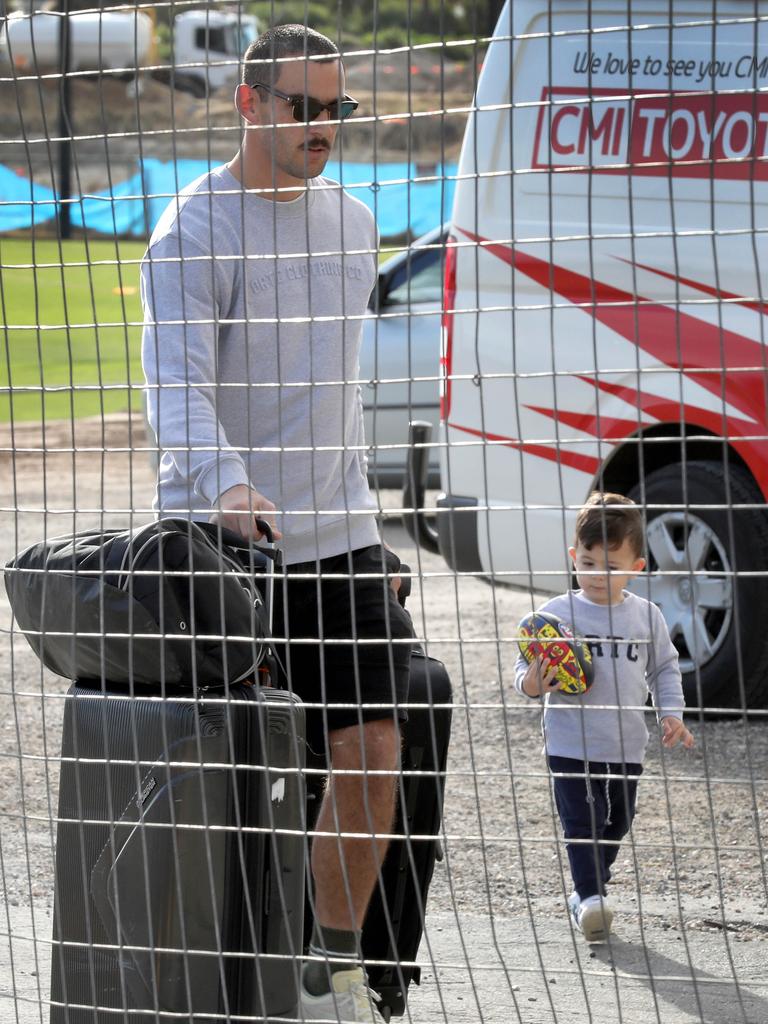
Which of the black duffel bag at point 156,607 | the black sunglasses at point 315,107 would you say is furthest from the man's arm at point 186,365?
the black sunglasses at point 315,107

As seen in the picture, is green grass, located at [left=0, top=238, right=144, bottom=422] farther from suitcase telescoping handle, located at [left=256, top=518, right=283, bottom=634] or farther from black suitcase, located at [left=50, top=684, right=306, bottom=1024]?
black suitcase, located at [left=50, top=684, right=306, bottom=1024]

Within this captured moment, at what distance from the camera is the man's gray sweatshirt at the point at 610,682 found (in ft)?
11.0

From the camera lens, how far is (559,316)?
5285mm

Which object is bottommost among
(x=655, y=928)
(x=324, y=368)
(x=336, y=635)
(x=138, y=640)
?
(x=655, y=928)

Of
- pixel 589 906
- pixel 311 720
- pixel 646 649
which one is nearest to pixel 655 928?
pixel 589 906

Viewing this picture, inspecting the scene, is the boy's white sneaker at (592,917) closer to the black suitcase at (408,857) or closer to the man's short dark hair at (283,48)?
the black suitcase at (408,857)

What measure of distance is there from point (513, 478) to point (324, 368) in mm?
2616

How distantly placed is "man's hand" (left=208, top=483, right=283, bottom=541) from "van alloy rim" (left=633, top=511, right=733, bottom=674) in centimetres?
287

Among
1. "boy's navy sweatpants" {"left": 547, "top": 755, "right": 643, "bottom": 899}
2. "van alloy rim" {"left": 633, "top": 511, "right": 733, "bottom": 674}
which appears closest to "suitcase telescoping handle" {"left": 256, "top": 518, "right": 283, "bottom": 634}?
"boy's navy sweatpants" {"left": 547, "top": 755, "right": 643, "bottom": 899}

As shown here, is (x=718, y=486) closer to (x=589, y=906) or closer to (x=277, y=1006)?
(x=589, y=906)

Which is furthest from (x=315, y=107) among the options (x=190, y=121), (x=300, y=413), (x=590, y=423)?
(x=190, y=121)

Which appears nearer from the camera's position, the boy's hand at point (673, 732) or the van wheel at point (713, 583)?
the boy's hand at point (673, 732)

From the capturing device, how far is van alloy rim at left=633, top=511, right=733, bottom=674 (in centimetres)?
518

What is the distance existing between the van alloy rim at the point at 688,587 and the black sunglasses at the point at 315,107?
2957 mm
